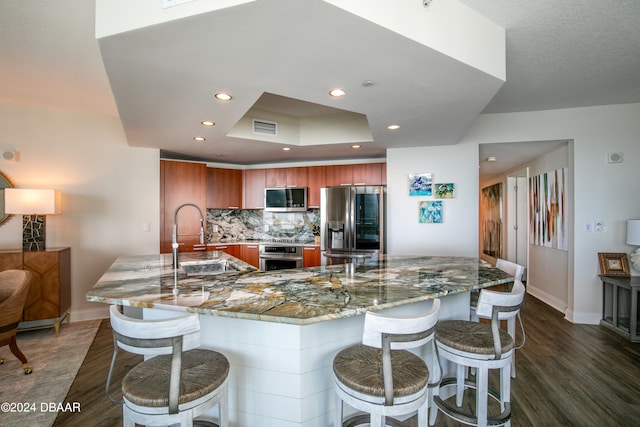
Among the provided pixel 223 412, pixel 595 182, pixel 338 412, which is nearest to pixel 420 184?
pixel 595 182

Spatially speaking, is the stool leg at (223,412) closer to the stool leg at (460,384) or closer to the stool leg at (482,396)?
the stool leg at (482,396)

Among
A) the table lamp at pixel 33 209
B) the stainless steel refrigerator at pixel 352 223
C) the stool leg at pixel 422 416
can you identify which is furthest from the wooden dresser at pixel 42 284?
the stool leg at pixel 422 416

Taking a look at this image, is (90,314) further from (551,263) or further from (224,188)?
(551,263)

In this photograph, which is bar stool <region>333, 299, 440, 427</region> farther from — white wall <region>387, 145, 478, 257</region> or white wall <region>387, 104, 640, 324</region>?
white wall <region>387, 104, 640, 324</region>

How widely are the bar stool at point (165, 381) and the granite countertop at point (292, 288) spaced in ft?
0.65

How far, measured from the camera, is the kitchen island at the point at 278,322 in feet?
4.79

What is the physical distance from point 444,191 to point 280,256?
8.55ft

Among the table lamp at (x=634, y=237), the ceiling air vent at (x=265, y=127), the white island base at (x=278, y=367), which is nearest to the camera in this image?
the white island base at (x=278, y=367)

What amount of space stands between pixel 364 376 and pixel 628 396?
232 centimetres

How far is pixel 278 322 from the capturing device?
4.41 feet

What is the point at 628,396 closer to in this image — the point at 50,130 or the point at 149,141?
the point at 149,141

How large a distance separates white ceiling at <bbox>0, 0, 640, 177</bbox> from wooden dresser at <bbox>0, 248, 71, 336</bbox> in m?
1.70

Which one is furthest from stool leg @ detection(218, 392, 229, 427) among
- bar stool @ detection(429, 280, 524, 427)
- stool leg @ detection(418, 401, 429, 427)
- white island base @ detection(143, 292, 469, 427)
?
bar stool @ detection(429, 280, 524, 427)

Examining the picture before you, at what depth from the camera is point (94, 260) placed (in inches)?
159
